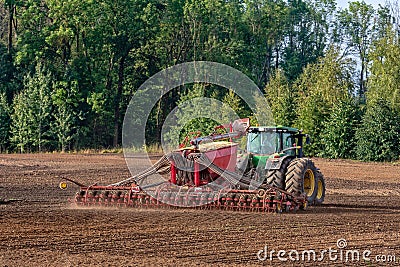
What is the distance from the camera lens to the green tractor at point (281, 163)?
15680 mm

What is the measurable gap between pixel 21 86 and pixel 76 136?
713cm

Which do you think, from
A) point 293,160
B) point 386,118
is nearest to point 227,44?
point 386,118

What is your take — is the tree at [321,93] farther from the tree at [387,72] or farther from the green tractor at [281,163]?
the green tractor at [281,163]

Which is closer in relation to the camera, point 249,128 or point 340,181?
point 249,128

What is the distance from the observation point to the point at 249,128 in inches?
656

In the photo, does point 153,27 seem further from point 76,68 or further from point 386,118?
point 386,118

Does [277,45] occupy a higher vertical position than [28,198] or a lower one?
higher

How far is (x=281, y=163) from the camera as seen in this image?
15969 millimetres

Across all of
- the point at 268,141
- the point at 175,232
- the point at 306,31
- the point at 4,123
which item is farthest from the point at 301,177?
the point at 306,31

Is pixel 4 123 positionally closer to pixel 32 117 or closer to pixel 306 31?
pixel 32 117

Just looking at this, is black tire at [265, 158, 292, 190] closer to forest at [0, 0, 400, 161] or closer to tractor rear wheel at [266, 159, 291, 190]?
tractor rear wheel at [266, 159, 291, 190]

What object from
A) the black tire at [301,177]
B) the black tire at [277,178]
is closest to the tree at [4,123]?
the black tire at [301,177]
